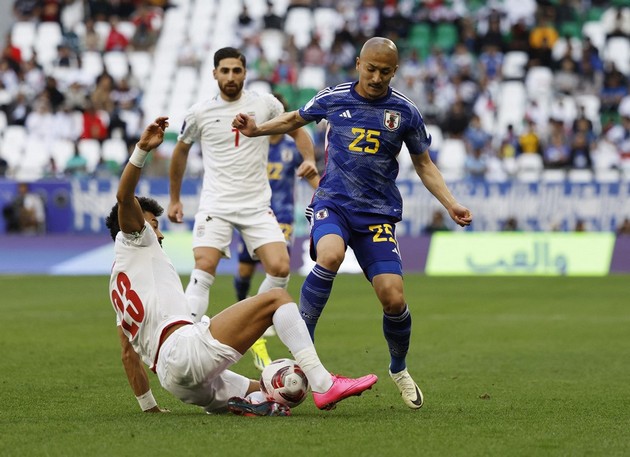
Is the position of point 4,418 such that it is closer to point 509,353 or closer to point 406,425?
point 406,425

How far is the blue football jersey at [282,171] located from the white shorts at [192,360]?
6.17 m

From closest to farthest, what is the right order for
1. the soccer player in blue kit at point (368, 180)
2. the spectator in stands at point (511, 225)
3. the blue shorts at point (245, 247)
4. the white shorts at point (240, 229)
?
the soccer player in blue kit at point (368, 180) → the white shorts at point (240, 229) → the blue shorts at point (245, 247) → the spectator in stands at point (511, 225)

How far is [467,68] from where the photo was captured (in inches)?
1130

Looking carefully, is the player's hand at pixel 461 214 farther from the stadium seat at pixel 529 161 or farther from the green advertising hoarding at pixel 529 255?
the stadium seat at pixel 529 161

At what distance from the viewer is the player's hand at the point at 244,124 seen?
321 inches

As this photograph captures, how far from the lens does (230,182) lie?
1099 cm

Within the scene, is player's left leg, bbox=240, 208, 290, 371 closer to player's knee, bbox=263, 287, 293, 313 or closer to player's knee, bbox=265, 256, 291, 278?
player's knee, bbox=265, 256, 291, 278

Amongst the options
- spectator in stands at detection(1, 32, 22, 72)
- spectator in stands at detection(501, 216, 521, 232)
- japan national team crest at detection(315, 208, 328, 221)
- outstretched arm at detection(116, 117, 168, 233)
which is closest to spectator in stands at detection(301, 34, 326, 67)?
spectator in stands at detection(1, 32, 22, 72)

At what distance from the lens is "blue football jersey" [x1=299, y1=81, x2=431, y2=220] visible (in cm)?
845

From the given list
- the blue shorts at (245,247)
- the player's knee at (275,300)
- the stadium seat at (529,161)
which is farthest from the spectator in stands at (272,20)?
the player's knee at (275,300)

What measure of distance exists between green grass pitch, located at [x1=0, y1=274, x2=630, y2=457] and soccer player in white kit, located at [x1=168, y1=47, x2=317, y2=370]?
1.01 m

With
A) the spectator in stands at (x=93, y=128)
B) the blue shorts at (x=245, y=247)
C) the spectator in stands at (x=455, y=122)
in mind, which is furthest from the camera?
the spectator in stands at (x=93, y=128)

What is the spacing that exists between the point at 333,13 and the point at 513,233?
1079 centimetres

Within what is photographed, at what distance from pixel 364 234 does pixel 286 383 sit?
1375 millimetres
